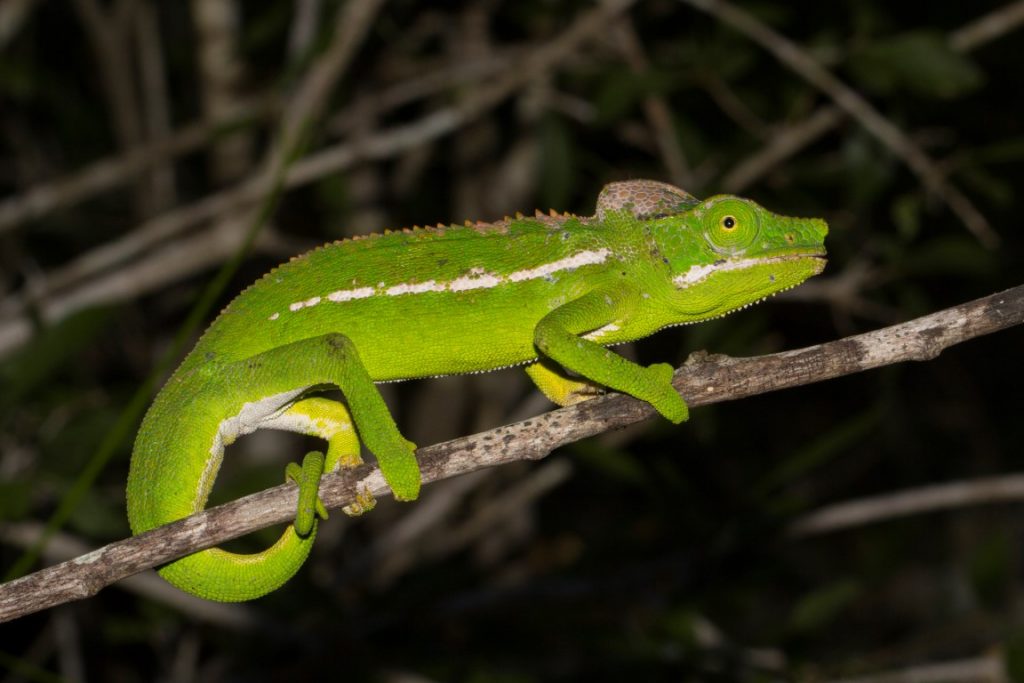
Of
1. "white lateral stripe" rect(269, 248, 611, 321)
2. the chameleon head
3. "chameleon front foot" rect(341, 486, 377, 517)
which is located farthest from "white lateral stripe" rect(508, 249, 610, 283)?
"chameleon front foot" rect(341, 486, 377, 517)

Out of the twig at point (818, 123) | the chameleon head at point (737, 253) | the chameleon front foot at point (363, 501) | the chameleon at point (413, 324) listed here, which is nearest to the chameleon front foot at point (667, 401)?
the chameleon at point (413, 324)

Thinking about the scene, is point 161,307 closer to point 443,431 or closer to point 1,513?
point 443,431

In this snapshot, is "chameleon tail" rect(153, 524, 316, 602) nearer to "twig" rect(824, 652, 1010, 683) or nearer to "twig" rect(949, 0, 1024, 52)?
"twig" rect(824, 652, 1010, 683)

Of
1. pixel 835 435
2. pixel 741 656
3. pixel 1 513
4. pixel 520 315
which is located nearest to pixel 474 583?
pixel 741 656

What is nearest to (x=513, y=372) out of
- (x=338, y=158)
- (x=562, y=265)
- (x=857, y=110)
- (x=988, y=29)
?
(x=338, y=158)

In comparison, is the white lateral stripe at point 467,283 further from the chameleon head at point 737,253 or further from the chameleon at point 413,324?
the chameleon head at point 737,253

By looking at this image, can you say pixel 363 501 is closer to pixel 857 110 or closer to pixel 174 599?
pixel 174 599

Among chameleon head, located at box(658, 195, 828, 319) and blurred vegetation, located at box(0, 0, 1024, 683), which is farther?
blurred vegetation, located at box(0, 0, 1024, 683)
